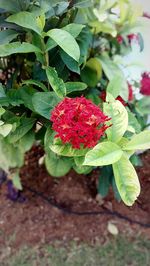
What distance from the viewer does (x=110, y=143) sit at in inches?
31.6

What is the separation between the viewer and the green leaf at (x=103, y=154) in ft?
2.47

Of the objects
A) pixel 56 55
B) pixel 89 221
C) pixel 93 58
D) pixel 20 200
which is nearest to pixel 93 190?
pixel 89 221

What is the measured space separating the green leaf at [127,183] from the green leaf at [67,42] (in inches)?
11.6

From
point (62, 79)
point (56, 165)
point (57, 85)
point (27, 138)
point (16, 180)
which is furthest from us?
point (16, 180)

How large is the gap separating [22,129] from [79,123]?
450 millimetres

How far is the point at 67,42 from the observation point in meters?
0.95

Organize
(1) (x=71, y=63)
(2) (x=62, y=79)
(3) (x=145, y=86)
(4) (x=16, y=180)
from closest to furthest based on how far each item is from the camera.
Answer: (1) (x=71, y=63)
(2) (x=62, y=79)
(3) (x=145, y=86)
(4) (x=16, y=180)

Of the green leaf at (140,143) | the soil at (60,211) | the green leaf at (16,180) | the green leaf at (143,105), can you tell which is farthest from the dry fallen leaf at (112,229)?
the green leaf at (140,143)

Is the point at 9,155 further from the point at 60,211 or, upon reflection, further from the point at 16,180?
the point at 60,211

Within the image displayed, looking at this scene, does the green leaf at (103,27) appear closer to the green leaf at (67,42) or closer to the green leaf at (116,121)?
the green leaf at (67,42)

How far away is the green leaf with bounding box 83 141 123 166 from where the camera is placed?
75cm

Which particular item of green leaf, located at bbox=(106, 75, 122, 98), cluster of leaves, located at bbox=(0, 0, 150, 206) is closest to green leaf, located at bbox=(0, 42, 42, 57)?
cluster of leaves, located at bbox=(0, 0, 150, 206)

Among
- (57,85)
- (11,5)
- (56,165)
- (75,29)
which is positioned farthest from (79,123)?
(56,165)

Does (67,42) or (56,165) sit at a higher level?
(67,42)
